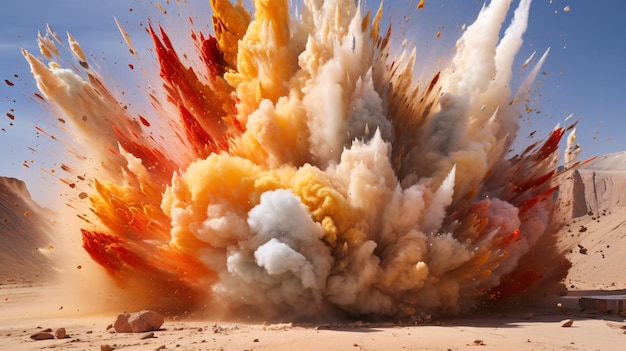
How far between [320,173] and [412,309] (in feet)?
16.3

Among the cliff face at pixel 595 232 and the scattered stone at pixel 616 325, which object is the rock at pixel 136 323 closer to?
the scattered stone at pixel 616 325

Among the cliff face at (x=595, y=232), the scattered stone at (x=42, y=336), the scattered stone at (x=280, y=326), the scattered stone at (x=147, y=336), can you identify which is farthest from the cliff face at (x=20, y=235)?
the cliff face at (x=595, y=232)

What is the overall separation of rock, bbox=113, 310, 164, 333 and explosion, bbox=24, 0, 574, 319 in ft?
8.08

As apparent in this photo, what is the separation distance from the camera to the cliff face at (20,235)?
50.8m

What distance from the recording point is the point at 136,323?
15406 millimetres

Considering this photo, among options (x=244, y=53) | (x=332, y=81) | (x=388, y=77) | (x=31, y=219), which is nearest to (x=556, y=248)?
(x=388, y=77)

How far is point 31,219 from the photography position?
66062 millimetres

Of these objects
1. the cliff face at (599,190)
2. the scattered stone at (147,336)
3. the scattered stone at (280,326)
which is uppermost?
the cliff face at (599,190)

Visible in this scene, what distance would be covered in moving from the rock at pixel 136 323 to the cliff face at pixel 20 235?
3501 centimetres

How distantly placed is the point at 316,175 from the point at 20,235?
173 ft

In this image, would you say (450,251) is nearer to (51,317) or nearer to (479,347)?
(479,347)

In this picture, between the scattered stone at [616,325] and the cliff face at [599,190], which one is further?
the cliff face at [599,190]

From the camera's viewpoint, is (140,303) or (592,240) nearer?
(140,303)

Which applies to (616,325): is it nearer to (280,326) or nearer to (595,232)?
(280,326)
